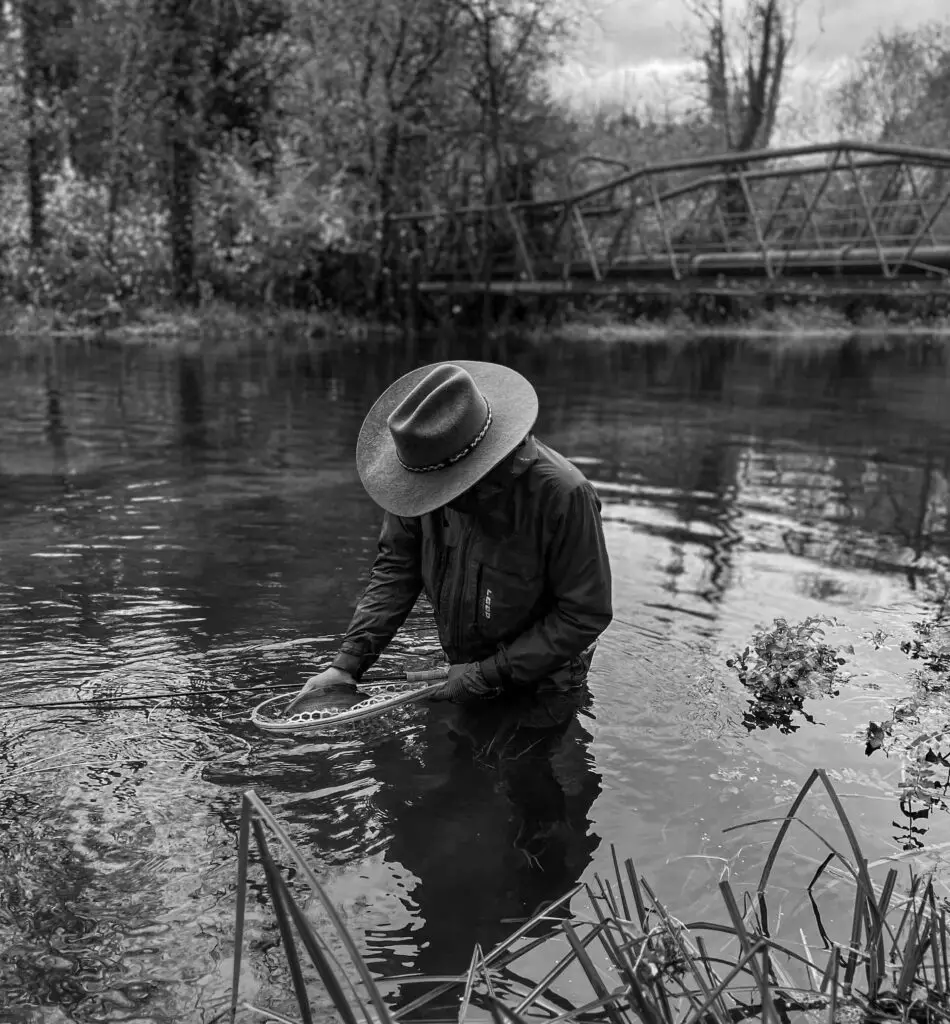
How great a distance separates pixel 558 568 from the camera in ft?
13.0

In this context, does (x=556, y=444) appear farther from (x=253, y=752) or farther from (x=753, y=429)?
(x=253, y=752)

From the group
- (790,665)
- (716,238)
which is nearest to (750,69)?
(716,238)

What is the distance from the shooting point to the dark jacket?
3885mm

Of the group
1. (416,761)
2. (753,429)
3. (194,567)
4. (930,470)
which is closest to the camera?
(416,761)

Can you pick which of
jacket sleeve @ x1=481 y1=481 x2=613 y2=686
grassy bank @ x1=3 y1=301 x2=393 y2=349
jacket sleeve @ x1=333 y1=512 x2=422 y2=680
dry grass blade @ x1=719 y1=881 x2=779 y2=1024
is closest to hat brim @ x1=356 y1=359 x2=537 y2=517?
jacket sleeve @ x1=481 y1=481 x2=613 y2=686

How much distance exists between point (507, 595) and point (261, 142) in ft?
99.9

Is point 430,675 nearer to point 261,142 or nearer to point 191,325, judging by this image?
point 191,325

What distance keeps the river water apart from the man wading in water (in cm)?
44

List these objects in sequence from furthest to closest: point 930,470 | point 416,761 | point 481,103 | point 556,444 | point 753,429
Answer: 1. point 481,103
2. point 753,429
3. point 556,444
4. point 930,470
5. point 416,761

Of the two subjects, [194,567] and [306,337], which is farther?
[306,337]

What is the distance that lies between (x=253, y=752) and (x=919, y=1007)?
274cm

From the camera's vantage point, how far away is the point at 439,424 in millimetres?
3504

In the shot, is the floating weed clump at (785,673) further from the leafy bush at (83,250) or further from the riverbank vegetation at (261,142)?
the leafy bush at (83,250)

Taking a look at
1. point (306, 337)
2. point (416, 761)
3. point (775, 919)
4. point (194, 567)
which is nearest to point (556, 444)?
point (194, 567)
